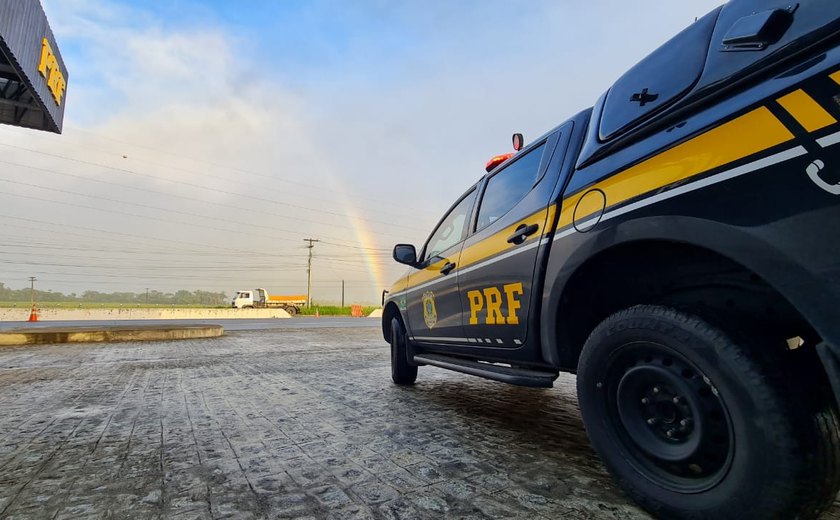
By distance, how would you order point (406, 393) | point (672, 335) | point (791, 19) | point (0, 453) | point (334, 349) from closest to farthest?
point (791, 19)
point (672, 335)
point (0, 453)
point (406, 393)
point (334, 349)

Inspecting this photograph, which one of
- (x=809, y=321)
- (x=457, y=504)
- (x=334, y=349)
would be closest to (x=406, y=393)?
(x=457, y=504)

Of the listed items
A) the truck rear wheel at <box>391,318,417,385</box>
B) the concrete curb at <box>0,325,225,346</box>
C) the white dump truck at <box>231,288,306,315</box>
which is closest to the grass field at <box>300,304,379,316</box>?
the white dump truck at <box>231,288,306,315</box>

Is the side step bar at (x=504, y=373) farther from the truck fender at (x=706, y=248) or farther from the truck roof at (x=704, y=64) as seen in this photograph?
the truck roof at (x=704, y=64)

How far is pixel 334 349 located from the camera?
27.9 ft

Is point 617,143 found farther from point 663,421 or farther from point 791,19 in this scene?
point 663,421

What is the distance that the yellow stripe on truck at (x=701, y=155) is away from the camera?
1.26 m

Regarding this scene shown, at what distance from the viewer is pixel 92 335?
34.8ft

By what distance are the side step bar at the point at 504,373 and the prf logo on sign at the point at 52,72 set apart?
11.1 metres

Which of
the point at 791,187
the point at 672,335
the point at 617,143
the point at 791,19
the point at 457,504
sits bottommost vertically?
the point at 457,504

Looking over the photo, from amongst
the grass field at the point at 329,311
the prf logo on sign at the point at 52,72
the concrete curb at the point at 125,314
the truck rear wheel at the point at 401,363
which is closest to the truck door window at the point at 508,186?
the truck rear wheel at the point at 401,363

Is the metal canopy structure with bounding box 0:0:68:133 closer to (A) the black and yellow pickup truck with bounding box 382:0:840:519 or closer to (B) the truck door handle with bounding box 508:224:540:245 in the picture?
(B) the truck door handle with bounding box 508:224:540:245

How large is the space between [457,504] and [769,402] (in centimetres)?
119

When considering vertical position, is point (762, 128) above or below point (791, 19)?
below

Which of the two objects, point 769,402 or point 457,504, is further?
point 457,504
